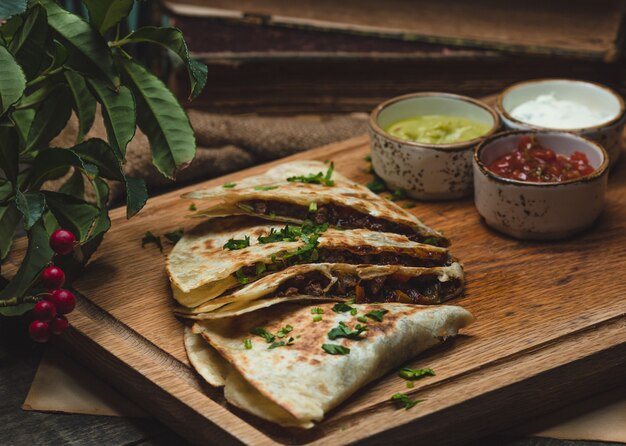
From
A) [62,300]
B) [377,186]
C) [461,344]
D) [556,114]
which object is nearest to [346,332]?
[461,344]

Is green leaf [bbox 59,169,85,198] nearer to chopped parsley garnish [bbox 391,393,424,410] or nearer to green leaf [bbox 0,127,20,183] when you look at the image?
green leaf [bbox 0,127,20,183]

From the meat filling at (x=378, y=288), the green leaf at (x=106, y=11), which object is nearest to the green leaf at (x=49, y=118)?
the green leaf at (x=106, y=11)

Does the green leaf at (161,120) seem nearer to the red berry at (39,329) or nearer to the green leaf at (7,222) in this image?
the green leaf at (7,222)

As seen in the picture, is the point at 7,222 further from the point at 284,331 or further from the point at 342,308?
the point at 342,308

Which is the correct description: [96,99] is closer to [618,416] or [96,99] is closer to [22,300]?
[22,300]

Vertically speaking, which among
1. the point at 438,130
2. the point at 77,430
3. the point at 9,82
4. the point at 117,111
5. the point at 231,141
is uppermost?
the point at 9,82

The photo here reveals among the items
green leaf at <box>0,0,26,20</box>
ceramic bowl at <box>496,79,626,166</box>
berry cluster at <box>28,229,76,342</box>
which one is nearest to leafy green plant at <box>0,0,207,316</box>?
berry cluster at <box>28,229,76,342</box>

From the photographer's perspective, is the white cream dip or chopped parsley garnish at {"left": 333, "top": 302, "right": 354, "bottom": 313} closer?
chopped parsley garnish at {"left": 333, "top": 302, "right": 354, "bottom": 313}
